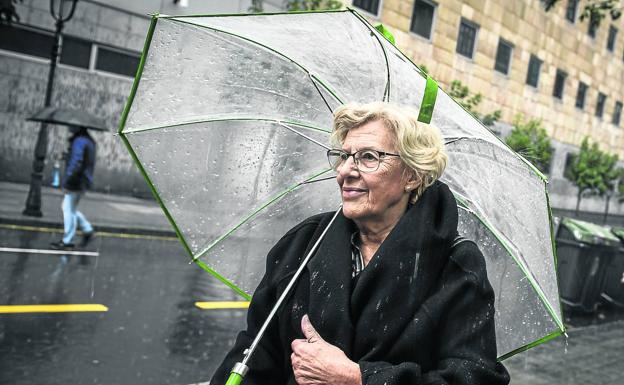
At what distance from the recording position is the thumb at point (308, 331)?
2018 mm

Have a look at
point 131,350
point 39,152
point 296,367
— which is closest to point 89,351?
point 131,350

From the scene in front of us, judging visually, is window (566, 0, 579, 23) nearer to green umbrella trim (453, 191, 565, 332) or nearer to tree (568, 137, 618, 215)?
tree (568, 137, 618, 215)

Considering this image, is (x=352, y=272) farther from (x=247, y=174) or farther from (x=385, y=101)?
(x=247, y=174)

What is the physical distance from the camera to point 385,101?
2340mm

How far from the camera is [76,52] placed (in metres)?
16.6

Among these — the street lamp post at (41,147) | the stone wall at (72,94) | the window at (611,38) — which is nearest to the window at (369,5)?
the stone wall at (72,94)

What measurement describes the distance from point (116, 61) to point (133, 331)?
12.4 m

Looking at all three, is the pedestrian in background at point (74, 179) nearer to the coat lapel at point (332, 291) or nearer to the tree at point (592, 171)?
the coat lapel at point (332, 291)

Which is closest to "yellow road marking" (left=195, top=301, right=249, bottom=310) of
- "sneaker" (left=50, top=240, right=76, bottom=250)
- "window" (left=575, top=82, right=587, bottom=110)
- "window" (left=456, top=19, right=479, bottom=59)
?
"sneaker" (left=50, top=240, right=76, bottom=250)

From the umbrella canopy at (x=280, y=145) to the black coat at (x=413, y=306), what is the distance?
0.46m

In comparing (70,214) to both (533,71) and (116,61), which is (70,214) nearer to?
(116,61)

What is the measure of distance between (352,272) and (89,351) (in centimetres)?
423

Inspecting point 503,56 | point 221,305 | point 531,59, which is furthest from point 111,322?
point 531,59

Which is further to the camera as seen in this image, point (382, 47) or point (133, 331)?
point (133, 331)
